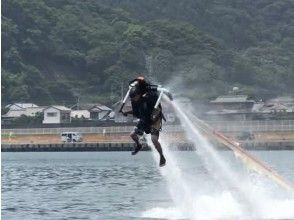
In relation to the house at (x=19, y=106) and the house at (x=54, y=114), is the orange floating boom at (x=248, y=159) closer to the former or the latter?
the house at (x=54, y=114)

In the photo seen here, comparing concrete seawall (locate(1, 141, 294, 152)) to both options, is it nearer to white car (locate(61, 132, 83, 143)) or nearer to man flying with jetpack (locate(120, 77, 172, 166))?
white car (locate(61, 132, 83, 143))

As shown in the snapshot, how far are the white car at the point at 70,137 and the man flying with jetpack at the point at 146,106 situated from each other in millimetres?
122519

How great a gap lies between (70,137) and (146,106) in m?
123

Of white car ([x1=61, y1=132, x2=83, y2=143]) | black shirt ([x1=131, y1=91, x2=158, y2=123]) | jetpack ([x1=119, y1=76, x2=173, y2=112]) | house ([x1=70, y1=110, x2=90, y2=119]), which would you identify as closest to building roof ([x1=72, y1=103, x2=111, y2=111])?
house ([x1=70, y1=110, x2=90, y2=119])

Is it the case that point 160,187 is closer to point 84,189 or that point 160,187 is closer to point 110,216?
point 84,189

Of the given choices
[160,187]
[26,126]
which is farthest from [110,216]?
[26,126]

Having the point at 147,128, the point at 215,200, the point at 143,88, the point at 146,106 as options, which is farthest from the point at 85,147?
the point at 143,88

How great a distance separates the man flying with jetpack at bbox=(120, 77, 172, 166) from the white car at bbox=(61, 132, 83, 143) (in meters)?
123

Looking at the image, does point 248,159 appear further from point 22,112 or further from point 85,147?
point 22,112

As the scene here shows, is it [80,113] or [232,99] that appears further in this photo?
[80,113]

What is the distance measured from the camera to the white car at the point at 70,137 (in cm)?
15100

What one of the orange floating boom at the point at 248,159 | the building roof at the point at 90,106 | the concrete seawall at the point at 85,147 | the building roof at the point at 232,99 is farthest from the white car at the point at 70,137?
the orange floating boom at the point at 248,159

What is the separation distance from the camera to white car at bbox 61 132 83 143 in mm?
151000

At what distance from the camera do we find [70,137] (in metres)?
151
